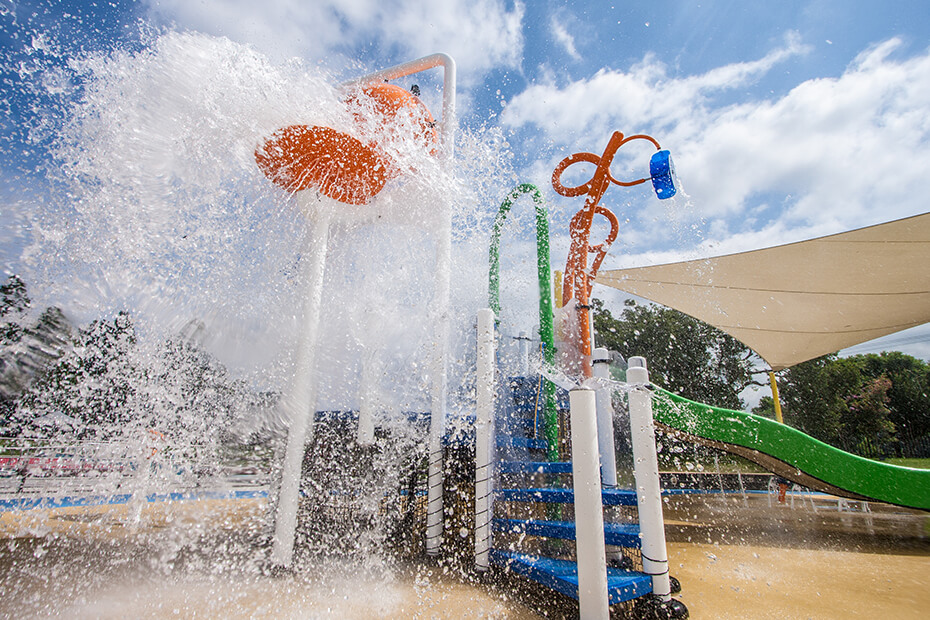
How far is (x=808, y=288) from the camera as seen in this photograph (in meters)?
7.78

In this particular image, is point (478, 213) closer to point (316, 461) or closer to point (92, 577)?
point (316, 461)

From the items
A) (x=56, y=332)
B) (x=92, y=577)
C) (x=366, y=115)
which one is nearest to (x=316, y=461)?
(x=92, y=577)

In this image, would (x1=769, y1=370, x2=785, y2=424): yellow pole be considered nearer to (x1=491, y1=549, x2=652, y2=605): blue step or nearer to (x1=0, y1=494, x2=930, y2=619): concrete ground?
(x1=0, y1=494, x2=930, y2=619): concrete ground

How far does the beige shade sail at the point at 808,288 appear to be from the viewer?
6.66 metres

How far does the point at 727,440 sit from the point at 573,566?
8.06 feet

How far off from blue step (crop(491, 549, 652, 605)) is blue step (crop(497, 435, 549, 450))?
3.21 ft

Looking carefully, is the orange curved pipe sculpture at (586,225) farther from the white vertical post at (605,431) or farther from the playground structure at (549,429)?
the white vertical post at (605,431)

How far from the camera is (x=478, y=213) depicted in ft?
15.0

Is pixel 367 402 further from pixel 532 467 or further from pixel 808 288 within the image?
pixel 808 288

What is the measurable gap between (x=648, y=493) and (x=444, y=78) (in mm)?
4397

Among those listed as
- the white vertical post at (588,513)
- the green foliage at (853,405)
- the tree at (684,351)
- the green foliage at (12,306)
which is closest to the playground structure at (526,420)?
the white vertical post at (588,513)

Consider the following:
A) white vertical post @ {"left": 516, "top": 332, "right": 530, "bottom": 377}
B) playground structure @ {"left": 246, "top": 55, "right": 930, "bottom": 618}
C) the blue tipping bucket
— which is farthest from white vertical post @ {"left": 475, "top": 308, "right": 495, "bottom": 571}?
the blue tipping bucket

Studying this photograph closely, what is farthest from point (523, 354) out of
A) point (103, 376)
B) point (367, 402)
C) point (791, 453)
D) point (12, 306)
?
point (12, 306)

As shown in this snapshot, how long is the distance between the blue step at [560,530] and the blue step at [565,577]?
152mm
